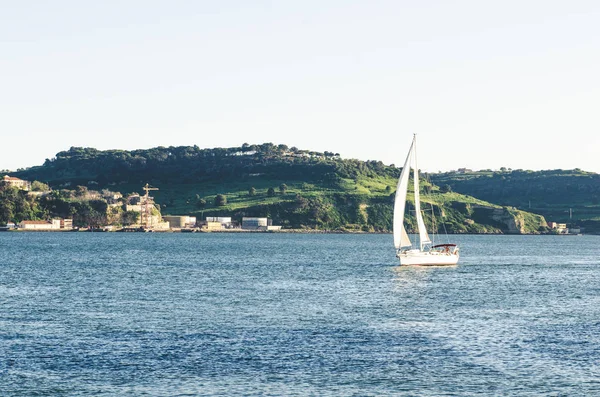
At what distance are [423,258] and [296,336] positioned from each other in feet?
227

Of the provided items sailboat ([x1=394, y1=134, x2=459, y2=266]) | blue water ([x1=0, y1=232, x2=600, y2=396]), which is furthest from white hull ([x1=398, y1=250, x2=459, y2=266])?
blue water ([x1=0, y1=232, x2=600, y2=396])

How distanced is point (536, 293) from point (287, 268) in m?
46.0

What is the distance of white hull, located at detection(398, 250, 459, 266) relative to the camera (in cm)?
12519

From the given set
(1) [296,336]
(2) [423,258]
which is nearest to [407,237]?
(2) [423,258]

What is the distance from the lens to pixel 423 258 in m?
127

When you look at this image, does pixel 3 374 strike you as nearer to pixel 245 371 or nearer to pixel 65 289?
pixel 245 371

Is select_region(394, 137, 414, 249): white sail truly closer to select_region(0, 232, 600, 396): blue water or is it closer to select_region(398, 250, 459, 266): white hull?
select_region(398, 250, 459, 266): white hull

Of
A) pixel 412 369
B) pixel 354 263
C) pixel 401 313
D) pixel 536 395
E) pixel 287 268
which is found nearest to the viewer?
pixel 536 395

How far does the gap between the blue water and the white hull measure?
1522 centimetres

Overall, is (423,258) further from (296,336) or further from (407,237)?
(296,336)

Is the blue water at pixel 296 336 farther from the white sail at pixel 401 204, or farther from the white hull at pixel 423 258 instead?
the white hull at pixel 423 258

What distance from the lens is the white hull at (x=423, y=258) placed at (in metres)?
125

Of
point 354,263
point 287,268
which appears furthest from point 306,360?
point 354,263

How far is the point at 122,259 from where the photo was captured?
15400 cm
